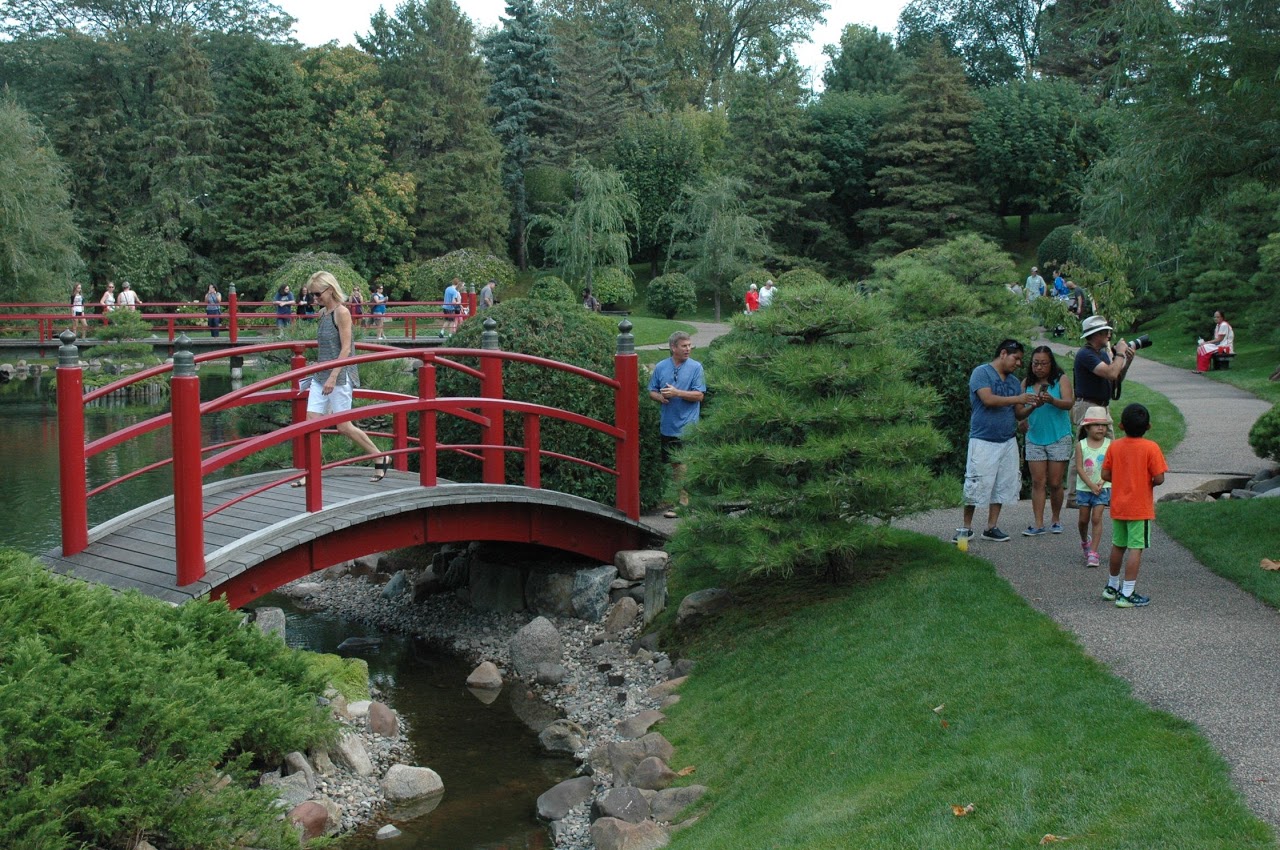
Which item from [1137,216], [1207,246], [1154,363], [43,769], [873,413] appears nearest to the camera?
[43,769]

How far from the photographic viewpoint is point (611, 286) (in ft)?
131

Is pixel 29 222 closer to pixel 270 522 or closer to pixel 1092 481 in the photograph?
pixel 270 522

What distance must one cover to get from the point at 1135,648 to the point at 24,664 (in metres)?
5.82

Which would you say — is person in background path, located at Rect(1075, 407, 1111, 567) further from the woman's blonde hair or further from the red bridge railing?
the woman's blonde hair

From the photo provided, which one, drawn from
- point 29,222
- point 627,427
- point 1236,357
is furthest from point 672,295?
point 627,427

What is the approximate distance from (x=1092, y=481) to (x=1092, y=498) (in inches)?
5.2

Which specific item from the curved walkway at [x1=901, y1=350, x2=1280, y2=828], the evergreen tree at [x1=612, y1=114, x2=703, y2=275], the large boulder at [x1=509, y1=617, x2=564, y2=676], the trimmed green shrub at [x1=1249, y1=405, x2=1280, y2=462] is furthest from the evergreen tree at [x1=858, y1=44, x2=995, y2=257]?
the large boulder at [x1=509, y1=617, x2=564, y2=676]

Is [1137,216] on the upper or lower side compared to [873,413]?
upper

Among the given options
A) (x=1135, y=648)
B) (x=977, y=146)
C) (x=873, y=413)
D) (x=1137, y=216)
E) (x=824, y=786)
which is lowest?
(x=824, y=786)

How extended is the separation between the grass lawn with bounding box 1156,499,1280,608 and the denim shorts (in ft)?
2.87

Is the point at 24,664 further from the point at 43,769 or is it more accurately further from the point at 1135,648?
the point at 1135,648

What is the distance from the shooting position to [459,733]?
9086mm

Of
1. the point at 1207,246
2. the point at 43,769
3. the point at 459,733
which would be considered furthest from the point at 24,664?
the point at 1207,246

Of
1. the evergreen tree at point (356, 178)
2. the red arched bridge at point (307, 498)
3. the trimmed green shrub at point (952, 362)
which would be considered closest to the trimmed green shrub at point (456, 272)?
the evergreen tree at point (356, 178)
